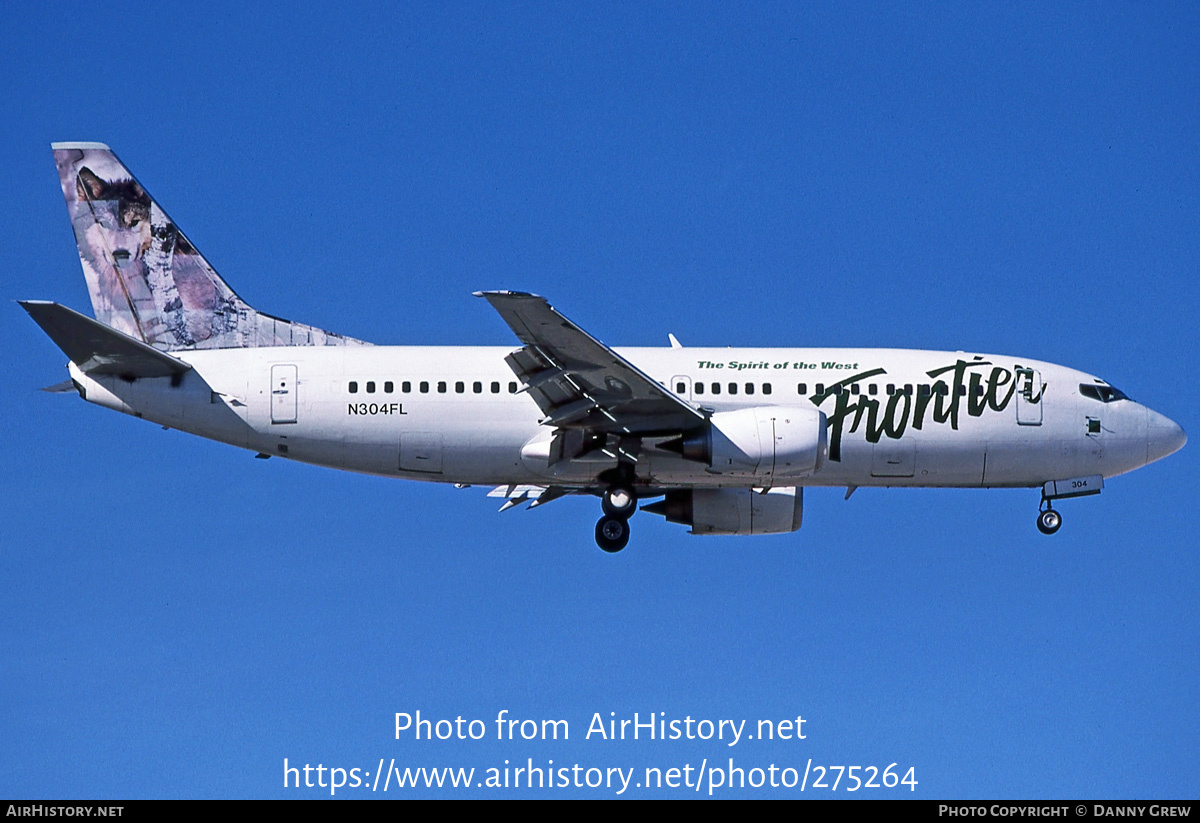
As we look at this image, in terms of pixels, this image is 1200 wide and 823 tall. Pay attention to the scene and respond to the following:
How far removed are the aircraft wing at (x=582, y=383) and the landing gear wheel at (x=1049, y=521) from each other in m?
8.44

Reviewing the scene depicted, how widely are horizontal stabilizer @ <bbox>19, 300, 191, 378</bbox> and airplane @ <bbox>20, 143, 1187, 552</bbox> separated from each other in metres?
0.05

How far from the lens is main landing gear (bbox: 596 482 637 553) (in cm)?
3481

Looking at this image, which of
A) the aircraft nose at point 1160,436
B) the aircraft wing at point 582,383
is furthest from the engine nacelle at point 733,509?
the aircraft nose at point 1160,436

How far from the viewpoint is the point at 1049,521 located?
36.4 metres

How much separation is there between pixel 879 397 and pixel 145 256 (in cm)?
1625

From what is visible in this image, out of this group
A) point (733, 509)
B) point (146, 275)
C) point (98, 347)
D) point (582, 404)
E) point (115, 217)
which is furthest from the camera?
point (733, 509)

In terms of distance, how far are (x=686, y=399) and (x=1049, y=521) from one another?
340 inches

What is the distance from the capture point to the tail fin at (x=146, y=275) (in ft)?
117

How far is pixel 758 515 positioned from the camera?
37.4 m

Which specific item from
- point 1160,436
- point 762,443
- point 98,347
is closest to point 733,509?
point 762,443

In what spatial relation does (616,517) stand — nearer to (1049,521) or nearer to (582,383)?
(582,383)

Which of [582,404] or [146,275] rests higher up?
[146,275]

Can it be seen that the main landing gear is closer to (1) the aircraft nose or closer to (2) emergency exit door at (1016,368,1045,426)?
(2) emergency exit door at (1016,368,1045,426)

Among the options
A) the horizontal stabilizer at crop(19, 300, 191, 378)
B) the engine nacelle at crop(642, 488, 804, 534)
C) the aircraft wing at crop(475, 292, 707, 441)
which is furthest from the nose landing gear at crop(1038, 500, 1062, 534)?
the horizontal stabilizer at crop(19, 300, 191, 378)
